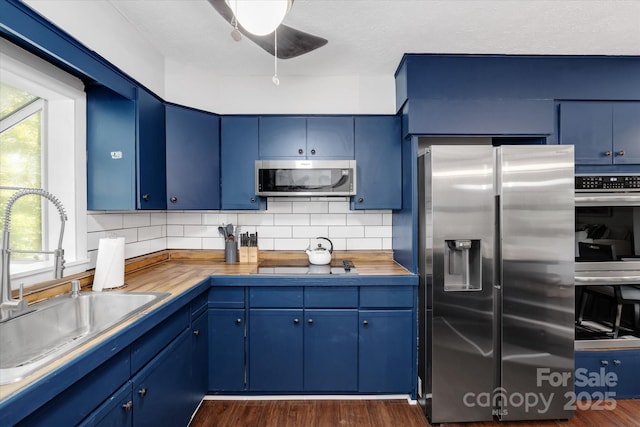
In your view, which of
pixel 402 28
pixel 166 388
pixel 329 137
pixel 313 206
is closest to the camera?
pixel 166 388

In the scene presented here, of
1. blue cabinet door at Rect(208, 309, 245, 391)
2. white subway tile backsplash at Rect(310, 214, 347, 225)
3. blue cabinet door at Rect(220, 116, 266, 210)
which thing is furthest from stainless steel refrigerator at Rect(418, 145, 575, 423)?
blue cabinet door at Rect(220, 116, 266, 210)

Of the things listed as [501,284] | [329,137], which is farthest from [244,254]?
[501,284]

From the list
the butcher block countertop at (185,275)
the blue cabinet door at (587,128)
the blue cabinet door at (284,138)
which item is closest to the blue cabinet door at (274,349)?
the butcher block countertop at (185,275)

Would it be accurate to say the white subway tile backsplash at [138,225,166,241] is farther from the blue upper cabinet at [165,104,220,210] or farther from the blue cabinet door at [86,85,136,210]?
the blue cabinet door at [86,85,136,210]

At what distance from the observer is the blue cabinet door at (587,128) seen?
2396 mm

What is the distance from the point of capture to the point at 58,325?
163cm

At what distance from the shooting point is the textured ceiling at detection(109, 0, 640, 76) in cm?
188

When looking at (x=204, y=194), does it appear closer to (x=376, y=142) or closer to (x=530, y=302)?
(x=376, y=142)

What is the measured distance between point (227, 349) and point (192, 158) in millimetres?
1480

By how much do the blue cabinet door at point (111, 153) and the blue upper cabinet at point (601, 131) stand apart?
9.96 ft

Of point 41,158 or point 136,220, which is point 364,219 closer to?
point 136,220

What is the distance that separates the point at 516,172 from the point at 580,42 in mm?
1068

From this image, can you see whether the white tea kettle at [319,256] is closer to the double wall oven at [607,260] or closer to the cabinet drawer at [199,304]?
the cabinet drawer at [199,304]

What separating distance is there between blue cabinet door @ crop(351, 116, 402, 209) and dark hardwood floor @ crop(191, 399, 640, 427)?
1496mm
